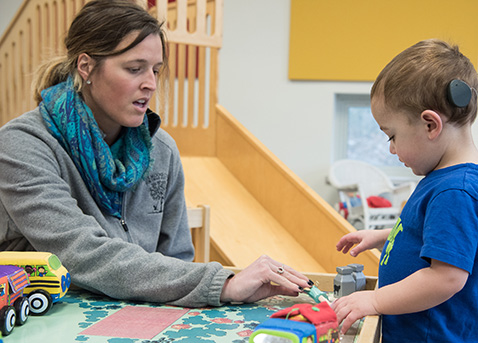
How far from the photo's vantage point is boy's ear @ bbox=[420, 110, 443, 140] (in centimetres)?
79

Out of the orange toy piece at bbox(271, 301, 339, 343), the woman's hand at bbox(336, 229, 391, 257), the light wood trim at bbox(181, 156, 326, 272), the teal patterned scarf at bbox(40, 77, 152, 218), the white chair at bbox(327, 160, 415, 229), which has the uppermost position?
the teal patterned scarf at bbox(40, 77, 152, 218)

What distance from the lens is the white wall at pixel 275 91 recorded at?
452 centimetres

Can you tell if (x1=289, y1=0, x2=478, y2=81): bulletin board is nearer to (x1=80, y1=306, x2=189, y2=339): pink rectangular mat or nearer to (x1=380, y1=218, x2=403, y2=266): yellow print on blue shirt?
(x1=380, y1=218, x2=403, y2=266): yellow print on blue shirt

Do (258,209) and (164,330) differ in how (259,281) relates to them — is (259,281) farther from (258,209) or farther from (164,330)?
(258,209)

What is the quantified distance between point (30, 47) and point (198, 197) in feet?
4.85

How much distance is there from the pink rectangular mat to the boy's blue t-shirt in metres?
0.34

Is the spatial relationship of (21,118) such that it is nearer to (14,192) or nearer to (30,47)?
(14,192)

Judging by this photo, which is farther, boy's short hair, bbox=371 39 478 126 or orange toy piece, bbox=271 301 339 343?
boy's short hair, bbox=371 39 478 126

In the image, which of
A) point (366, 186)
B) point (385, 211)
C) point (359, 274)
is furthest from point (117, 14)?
point (366, 186)

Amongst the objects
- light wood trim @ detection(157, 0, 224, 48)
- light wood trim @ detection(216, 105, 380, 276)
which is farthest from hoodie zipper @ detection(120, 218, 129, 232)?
light wood trim @ detection(157, 0, 224, 48)

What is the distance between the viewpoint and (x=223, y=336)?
0.71 metres

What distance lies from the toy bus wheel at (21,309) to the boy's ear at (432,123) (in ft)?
2.08

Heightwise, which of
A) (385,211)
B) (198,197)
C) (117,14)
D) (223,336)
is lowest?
(385,211)

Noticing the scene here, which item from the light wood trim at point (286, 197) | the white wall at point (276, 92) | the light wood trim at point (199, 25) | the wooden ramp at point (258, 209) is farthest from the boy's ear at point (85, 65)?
the white wall at point (276, 92)
